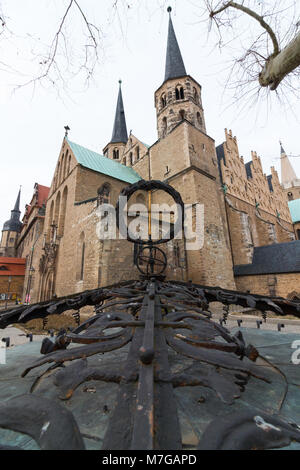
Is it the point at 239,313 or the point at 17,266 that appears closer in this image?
the point at 239,313

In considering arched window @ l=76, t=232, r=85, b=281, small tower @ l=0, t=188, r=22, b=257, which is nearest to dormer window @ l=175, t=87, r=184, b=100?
arched window @ l=76, t=232, r=85, b=281

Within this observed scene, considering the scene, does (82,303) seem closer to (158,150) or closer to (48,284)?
(48,284)

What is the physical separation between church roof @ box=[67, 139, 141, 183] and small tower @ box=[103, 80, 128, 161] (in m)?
10.2

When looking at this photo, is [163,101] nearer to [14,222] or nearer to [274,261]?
[274,261]

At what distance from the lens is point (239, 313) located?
1091 centimetres

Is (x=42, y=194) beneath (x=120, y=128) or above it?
beneath

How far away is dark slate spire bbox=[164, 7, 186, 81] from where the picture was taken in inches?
710

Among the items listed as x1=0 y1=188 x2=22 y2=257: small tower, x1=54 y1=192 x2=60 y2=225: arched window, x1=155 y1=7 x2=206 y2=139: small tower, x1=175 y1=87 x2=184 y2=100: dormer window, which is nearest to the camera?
x1=54 y1=192 x2=60 y2=225: arched window

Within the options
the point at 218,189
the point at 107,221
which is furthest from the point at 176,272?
the point at 218,189

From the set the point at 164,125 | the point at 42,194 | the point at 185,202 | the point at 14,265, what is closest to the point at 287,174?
the point at 164,125

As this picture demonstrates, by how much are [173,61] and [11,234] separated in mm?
46585

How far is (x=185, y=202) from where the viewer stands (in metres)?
13.3

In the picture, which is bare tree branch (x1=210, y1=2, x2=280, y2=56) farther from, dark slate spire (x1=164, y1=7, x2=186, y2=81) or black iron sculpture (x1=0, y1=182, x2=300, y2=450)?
dark slate spire (x1=164, y1=7, x2=186, y2=81)
